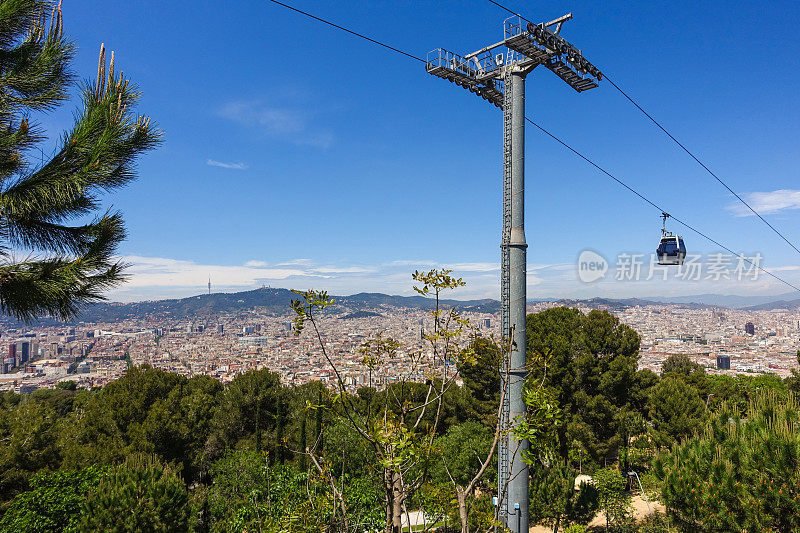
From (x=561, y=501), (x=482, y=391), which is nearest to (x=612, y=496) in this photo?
(x=561, y=501)

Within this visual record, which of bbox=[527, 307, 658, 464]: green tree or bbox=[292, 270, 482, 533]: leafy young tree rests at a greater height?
bbox=[292, 270, 482, 533]: leafy young tree

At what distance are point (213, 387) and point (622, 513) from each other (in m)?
17.8

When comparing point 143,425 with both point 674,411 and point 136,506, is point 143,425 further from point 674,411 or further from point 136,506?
point 674,411

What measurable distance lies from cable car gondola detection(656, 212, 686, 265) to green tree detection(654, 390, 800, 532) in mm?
3495

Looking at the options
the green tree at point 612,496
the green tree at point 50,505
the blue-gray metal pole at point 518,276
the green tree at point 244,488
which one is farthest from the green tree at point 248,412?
the blue-gray metal pole at point 518,276

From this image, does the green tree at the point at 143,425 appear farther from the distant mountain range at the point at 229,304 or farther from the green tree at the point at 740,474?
the distant mountain range at the point at 229,304

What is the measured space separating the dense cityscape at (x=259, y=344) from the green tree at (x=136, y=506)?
21.5m

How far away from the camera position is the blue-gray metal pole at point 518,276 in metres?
6.70

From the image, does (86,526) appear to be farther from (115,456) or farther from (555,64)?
(555,64)

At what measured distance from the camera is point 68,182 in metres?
2.98

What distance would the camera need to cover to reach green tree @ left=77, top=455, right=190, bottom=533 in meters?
6.96

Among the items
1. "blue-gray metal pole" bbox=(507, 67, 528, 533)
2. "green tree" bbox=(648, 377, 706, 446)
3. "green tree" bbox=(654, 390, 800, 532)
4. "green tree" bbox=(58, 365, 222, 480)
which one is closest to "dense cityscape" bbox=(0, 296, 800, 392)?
"green tree" bbox=(58, 365, 222, 480)

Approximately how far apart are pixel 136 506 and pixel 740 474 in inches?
375

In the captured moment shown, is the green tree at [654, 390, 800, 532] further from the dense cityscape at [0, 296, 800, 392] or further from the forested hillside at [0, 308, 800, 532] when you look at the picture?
the dense cityscape at [0, 296, 800, 392]
